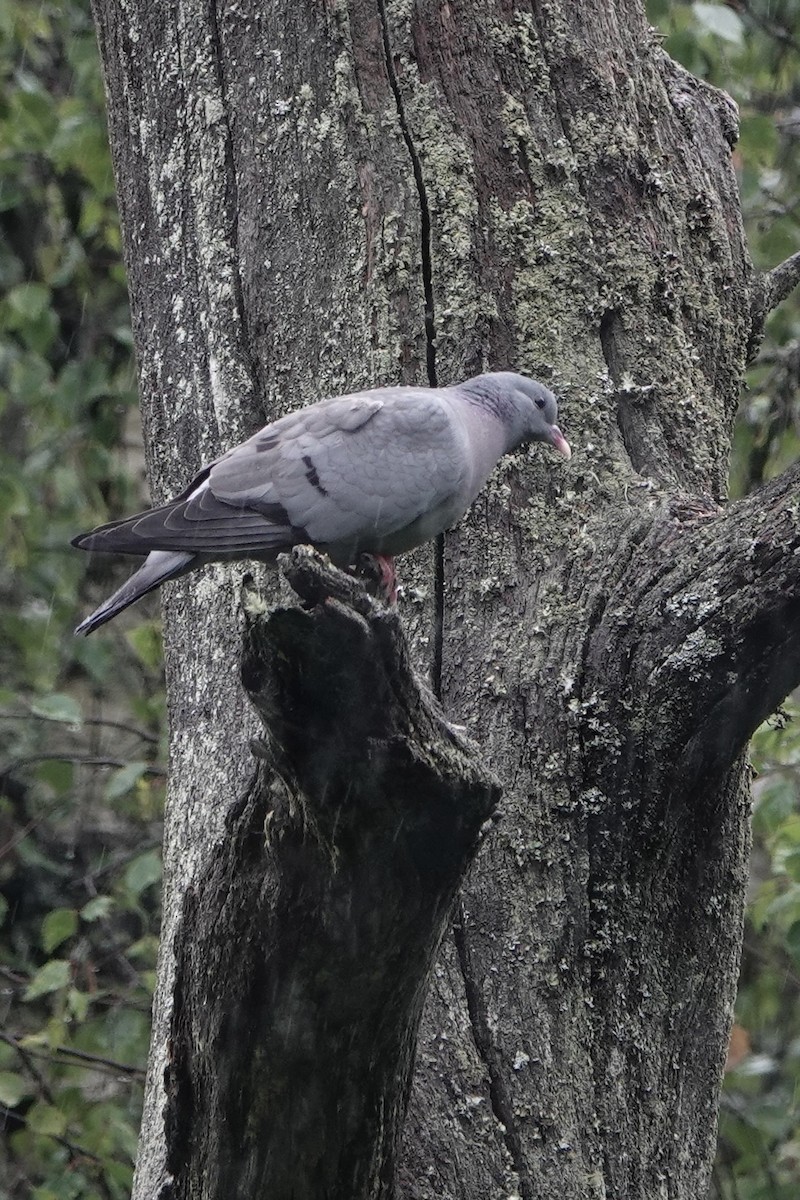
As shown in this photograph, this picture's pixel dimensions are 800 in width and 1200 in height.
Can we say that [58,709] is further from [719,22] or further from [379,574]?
[719,22]

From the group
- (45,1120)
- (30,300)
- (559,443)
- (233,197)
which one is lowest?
(45,1120)

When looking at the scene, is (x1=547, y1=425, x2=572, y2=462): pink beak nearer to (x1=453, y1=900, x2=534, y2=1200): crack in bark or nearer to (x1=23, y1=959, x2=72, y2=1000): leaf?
(x1=453, y1=900, x2=534, y2=1200): crack in bark

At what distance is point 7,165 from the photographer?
586 centimetres

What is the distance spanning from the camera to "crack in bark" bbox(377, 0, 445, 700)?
2881mm

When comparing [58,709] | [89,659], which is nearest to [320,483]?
[58,709]

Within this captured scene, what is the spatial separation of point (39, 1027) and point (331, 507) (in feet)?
14.0

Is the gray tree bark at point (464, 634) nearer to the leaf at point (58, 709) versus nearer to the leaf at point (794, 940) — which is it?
the leaf at point (794, 940)

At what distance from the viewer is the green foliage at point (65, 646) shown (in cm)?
507

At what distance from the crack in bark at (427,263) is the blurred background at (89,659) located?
1763mm

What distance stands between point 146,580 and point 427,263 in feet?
3.08

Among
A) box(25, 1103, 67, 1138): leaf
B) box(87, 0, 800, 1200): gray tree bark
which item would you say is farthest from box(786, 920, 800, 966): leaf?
box(25, 1103, 67, 1138): leaf

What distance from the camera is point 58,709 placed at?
15.8 ft

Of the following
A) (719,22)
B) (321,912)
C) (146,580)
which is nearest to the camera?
(321,912)

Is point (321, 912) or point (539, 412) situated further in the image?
point (539, 412)
